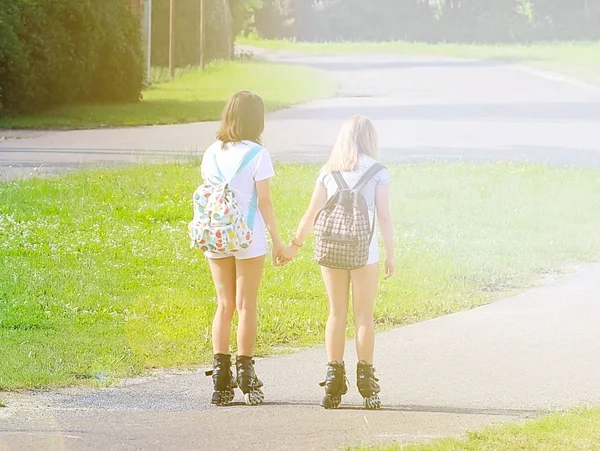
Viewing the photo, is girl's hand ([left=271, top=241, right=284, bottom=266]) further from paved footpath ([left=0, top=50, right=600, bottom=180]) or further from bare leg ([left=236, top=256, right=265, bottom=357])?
paved footpath ([left=0, top=50, right=600, bottom=180])

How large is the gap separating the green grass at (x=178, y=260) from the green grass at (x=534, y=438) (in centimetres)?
214

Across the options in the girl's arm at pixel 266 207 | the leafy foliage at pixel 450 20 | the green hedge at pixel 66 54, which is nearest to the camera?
the girl's arm at pixel 266 207

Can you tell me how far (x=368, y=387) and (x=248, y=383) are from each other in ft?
1.79

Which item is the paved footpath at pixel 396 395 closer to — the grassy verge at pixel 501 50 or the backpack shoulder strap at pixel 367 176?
the backpack shoulder strap at pixel 367 176

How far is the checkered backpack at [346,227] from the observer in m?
5.88

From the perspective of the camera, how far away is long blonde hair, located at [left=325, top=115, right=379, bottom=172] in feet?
19.4

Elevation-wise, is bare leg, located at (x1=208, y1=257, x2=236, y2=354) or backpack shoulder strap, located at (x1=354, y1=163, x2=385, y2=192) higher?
backpack shoulder strap, located at (x1=354, y1=163, x2=385, y2=192)

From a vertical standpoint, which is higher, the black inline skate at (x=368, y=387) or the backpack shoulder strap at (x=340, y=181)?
the backpack shoulder strap at (x=340, y=181)

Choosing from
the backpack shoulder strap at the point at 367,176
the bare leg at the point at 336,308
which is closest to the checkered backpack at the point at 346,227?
the backpack shoulder strap at the point at 367,176

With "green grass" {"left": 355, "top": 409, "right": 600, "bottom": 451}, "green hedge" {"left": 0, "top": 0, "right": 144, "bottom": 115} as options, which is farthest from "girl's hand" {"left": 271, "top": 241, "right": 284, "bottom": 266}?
"green hedge" {"left": 0, "top": 0, "right": 144, "bottom": 115}

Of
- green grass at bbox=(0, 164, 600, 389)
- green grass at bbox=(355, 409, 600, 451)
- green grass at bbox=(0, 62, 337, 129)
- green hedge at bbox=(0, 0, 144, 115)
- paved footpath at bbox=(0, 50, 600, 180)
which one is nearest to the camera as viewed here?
green grass at bbox=(355, 409, 600, 451)

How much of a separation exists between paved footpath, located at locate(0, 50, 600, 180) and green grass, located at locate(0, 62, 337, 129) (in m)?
0.85

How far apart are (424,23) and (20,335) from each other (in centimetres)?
4009

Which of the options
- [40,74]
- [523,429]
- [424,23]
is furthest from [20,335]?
[424,23]
